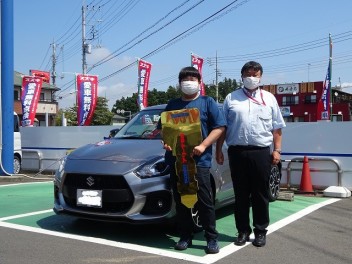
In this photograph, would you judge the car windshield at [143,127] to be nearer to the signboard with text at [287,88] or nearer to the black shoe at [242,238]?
the black shoe at [242,238]

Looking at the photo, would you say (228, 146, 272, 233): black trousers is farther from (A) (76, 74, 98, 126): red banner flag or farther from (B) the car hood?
(A) (76, 74, 98, 126): red banner flag

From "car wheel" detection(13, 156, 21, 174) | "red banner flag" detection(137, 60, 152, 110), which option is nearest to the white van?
"car wheel" detection(13, 156, 21, 174)

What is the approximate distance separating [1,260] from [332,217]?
4.71m

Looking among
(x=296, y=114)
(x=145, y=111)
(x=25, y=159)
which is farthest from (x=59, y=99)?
(x=145, y=111)

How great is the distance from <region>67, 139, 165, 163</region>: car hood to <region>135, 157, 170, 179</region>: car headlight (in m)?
0.08

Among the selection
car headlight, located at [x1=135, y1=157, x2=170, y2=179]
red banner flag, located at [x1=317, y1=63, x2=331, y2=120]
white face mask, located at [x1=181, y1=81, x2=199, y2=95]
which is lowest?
car headlight, located at [x1=135, y1=157, x2=170, y2=179]

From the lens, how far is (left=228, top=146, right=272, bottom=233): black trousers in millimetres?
4730

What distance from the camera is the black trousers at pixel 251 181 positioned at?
186 inches

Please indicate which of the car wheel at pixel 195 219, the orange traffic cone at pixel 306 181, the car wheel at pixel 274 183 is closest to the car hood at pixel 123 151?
the car wheel at pixel 195 219

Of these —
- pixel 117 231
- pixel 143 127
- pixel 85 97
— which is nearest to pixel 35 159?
pixel 85 97

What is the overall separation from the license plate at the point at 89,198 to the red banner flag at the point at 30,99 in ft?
51.1

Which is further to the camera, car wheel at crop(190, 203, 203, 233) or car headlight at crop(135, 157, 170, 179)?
car wheel at crop(190, 203, 203, 233)

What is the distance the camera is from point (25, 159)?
14.1 m

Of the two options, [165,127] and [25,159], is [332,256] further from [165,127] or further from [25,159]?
[25,159]
